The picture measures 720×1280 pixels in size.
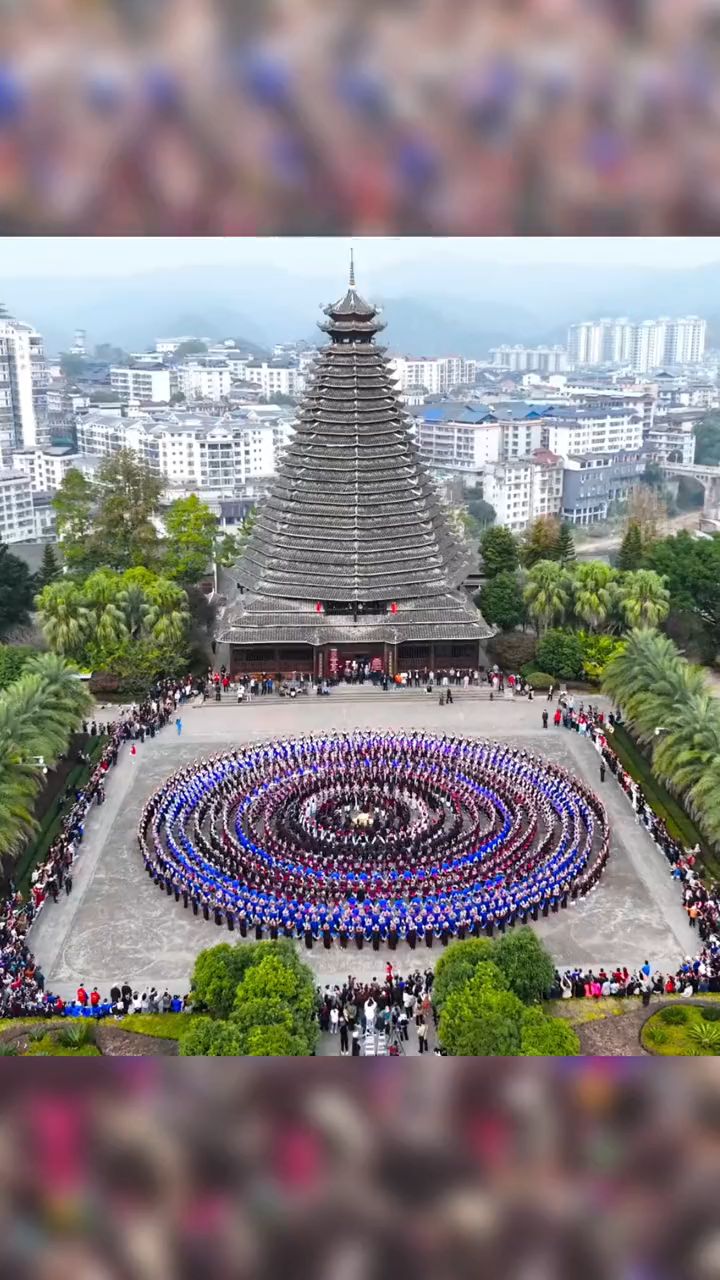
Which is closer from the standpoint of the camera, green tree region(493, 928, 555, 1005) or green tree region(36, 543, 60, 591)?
green tree region(493, 928, 555, 1005)

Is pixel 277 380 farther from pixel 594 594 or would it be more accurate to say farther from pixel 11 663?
pixel 11 663

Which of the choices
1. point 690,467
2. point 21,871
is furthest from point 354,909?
point 690,467

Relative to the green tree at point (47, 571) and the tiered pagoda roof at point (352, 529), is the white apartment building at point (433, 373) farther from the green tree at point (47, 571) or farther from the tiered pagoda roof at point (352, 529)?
the tiered pagoda roof at point (352, 529)

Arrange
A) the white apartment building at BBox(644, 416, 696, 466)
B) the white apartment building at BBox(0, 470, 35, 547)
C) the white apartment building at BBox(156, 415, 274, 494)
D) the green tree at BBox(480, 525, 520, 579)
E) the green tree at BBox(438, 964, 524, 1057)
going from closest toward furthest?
the green tree at BBox(438, 964, 524, 1057) < the green tree at BBox(480, 525, 520, 579) < the white apartment building at BBox(0, 470, 35, 547) < the white apartment building at BBox(156, 415, 274, 494) < the white apartment building at BBox(644, 416, 696, 466)

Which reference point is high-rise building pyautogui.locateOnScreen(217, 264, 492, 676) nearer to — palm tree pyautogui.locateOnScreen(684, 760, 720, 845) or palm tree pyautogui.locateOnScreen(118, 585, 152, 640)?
palm tree pyautogui.locateOnScreen(118, 585, 152, 640)

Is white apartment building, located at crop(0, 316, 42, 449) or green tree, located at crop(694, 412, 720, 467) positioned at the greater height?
white apartment building, located at crop(0, 316, 42, 449)

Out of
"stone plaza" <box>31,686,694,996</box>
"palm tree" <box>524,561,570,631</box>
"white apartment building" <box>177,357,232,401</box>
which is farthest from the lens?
"white apartment building" <box>177,357,232,401</box>

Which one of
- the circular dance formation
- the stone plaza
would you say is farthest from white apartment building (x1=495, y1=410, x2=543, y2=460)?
the circular dance formation
